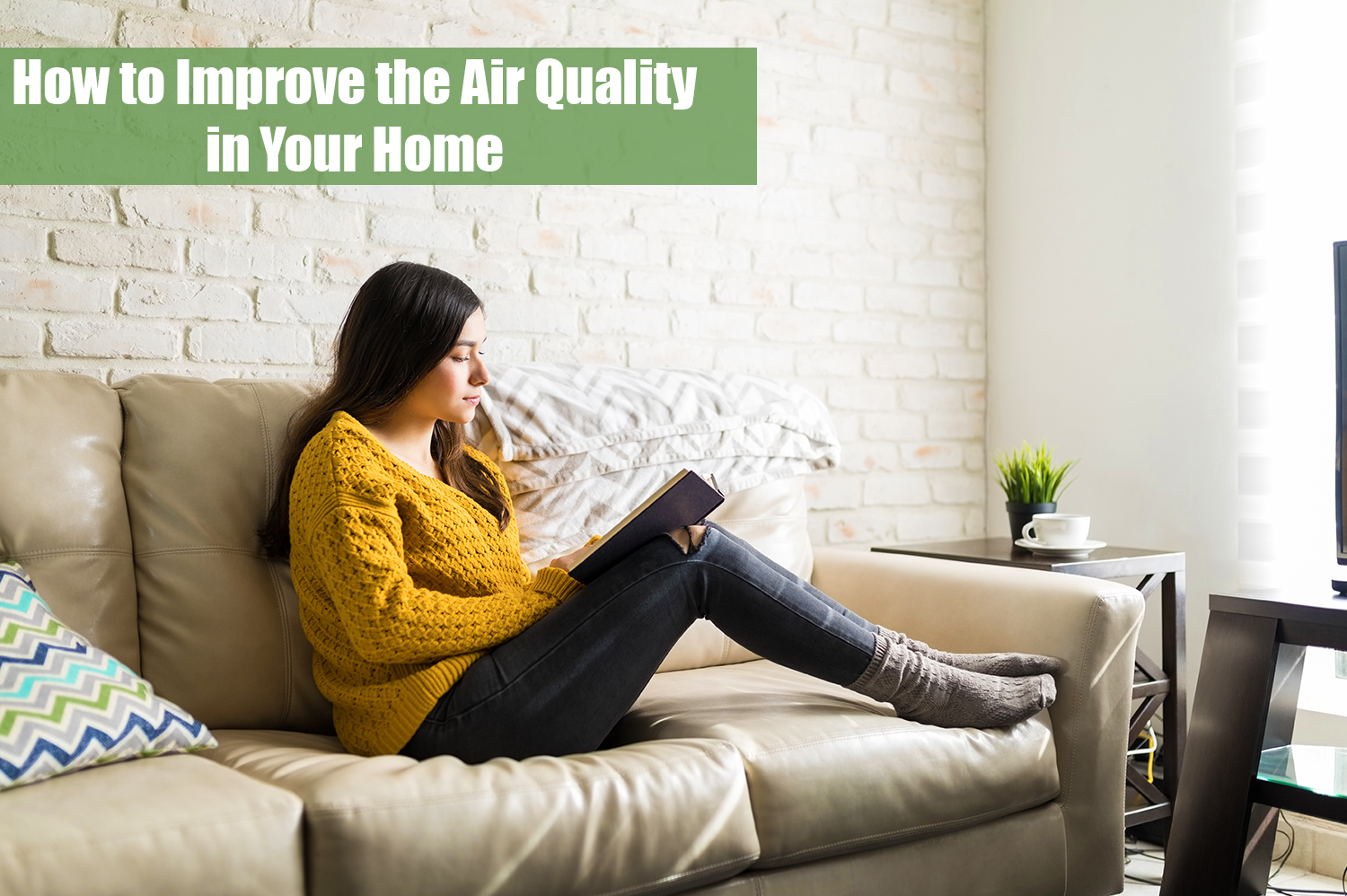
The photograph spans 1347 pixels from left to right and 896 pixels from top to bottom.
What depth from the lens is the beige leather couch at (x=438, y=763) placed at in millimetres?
1127

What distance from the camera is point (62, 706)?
1.22 m

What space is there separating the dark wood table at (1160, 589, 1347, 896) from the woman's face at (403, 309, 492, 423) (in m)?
1.26

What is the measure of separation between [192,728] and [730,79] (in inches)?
71.5

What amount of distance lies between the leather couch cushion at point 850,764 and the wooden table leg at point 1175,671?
2.18ft

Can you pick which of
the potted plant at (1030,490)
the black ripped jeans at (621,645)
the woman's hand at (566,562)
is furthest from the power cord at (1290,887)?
the woman's hand at (566,562)

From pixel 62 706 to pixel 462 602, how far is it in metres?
0.48

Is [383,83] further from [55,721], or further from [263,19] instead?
[55,721]

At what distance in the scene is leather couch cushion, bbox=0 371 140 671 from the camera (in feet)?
4.86

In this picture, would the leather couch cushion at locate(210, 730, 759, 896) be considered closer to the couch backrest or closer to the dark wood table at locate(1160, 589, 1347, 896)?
the couch backrest

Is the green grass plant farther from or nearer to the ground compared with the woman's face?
nearer to the ground

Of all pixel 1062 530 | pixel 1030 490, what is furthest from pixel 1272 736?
pixel 1030 490

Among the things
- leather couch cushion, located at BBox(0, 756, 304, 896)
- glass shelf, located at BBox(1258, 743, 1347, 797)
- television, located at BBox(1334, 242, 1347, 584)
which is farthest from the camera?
television, located at BBox(1334, 242, 1347, 584)

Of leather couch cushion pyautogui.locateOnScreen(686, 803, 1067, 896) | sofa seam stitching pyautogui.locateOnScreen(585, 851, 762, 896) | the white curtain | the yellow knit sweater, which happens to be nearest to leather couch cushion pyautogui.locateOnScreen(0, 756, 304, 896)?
the yellow knit sweater

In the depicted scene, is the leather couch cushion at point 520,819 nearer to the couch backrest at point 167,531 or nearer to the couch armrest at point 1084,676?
the couch backrest at point 167,531
